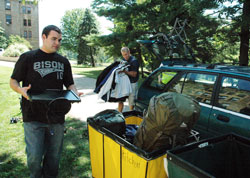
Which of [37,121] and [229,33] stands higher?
[229,33]

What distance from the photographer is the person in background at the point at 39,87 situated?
2.17m

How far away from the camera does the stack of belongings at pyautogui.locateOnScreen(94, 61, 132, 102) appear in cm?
453

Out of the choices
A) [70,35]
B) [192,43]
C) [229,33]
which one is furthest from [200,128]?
[70,35]

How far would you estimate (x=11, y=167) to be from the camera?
3104 mm

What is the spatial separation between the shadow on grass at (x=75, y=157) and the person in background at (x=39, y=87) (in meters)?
0.51

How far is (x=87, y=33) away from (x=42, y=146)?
120 ft

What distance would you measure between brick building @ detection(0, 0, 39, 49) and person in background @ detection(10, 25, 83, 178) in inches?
2213

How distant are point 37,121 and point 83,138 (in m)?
2.15

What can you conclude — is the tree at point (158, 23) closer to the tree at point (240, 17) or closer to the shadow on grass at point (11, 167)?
the tree at point (240, 17)

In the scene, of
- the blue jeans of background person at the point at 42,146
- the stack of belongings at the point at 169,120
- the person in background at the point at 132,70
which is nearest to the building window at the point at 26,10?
the person in background at the point at 132,70

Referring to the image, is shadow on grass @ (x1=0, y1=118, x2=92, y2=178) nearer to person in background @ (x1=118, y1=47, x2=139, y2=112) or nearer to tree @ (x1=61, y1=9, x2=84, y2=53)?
person in background @ (x1=118, y1=47, x2=139, y2=112)

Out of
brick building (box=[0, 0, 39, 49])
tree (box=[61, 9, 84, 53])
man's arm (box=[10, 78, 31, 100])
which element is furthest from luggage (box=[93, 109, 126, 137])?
brick building (box=[0, 0, 39, 49])

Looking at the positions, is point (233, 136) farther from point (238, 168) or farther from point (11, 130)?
point (11, 130)

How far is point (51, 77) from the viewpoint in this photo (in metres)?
2.29
